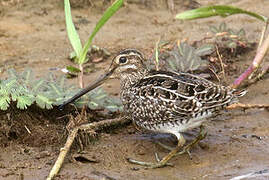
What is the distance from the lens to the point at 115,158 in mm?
5086

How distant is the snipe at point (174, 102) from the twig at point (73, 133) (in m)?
0.28

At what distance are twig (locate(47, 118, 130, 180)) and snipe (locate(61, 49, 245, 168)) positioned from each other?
278mm

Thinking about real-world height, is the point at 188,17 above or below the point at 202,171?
above

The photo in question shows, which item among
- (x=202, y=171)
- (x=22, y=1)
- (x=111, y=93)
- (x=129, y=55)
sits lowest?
(x=202, y=171)

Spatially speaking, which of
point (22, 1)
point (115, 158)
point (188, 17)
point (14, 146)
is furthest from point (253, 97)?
point (22, 1)

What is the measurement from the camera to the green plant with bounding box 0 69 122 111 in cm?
508

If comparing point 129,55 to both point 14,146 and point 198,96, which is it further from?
point 14,146

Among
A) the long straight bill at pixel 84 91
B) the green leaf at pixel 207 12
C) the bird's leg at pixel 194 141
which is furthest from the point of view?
the green leaf at pixel 207 12

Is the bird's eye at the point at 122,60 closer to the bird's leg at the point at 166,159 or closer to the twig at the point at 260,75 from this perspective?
the bird's leg at the point at 166,159

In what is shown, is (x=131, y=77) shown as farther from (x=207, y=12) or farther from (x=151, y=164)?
(x=207, y=12)

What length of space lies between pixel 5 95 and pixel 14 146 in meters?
0.49

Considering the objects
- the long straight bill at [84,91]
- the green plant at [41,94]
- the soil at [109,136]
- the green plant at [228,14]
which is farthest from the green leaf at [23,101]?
the green plant at [228,14]

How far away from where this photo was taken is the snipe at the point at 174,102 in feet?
16.0

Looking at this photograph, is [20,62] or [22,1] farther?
[22,1]
